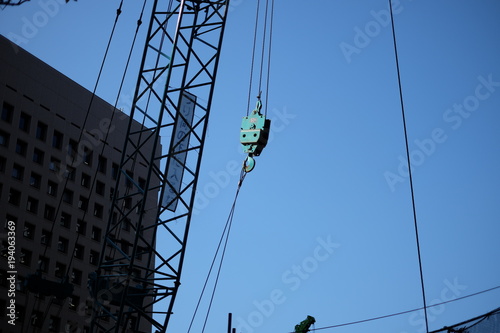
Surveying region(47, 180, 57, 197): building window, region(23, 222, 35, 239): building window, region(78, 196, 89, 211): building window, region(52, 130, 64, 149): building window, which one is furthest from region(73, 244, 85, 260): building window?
region(52, 130, 64, 149): building window

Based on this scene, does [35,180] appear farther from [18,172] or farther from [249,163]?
[249,163]

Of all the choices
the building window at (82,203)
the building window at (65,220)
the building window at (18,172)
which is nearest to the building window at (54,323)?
the building window at (65,220)

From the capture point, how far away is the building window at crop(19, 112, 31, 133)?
66119 mm

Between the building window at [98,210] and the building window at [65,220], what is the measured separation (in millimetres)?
3421

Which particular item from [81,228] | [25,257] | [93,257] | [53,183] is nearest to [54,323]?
[25,257]

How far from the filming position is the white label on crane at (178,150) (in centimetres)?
2814

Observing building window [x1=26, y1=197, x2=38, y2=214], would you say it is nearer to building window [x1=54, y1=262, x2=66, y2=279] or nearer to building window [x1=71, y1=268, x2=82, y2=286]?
building window [x1=54, y1=262, x2=66, y2=279]

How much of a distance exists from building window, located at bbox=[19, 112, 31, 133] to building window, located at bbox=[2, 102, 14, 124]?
3.61 feet

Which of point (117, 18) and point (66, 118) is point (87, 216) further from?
point (117, 18)

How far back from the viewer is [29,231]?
64.0m

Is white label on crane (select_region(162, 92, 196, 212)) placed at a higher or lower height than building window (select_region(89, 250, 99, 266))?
lower

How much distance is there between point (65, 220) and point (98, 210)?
4.50m

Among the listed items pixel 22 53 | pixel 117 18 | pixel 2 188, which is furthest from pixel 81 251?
pixel 117 18

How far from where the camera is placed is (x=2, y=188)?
62.5 m
